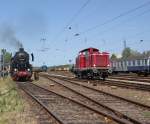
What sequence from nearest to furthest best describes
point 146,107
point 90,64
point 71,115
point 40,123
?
point 40,123
point 71,115
point 146,107
point 90,64

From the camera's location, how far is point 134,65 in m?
73.2

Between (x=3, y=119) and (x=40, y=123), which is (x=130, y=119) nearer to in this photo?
(x=40, y=123)

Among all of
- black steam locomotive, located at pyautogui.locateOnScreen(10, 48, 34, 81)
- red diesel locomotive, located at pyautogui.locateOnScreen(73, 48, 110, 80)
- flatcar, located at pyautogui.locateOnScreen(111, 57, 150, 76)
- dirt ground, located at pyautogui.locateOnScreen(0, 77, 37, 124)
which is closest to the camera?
dirt ground, located at pyautogui.locateOnScreen(0, 77, 37, 124)

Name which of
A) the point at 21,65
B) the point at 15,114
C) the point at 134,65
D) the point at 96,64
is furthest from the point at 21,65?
the point at 134,65

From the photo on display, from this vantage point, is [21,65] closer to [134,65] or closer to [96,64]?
[96,64]

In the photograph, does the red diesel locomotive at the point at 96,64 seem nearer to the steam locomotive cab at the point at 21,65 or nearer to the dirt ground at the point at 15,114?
the steam locomotive cab at the point at 21,65

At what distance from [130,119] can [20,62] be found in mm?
33157

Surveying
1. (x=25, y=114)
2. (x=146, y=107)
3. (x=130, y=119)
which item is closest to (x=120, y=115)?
(x=130, y=119)

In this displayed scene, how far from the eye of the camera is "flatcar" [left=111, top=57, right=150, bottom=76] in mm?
63875

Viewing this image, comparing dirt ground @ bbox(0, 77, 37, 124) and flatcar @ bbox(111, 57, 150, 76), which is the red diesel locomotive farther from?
dirt ground @ bbox(0, 77, 37, 124)

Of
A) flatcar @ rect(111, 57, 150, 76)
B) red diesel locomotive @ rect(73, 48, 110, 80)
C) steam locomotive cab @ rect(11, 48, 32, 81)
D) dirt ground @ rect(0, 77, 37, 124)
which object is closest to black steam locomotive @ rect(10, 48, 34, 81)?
steam locomotive cab @ rect(11, 48, 32, 81)

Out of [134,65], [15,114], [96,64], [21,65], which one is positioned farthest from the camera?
[134,65]

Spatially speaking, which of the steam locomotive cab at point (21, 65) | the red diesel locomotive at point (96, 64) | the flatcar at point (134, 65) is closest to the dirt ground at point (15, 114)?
the red diesel locomotive at point (96, 64)

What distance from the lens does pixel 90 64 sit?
145 feet
